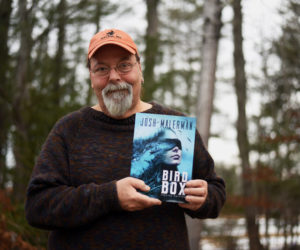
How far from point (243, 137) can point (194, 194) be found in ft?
24.8

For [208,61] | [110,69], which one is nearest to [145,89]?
[208,61]

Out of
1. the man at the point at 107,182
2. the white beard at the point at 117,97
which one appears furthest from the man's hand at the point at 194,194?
the white beard at the point at 117,97

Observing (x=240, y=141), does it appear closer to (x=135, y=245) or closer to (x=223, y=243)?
(x=223, y=243)

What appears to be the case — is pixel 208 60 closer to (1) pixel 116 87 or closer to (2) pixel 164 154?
(1) pixel 116 87

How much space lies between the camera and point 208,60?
394 centimetres

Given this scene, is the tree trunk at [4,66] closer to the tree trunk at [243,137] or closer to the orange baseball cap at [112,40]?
the orange baseball cap at [112,40]

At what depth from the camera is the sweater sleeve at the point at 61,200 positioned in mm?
1540

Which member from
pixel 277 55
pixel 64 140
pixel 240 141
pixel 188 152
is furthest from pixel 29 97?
pixel 277 55

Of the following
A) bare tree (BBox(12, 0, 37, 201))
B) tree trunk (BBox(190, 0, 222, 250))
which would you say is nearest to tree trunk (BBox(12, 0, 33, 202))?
bare tree (BBox(12, 0, 37, 201))

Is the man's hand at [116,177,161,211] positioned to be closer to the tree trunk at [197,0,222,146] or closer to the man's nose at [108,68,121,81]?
the man's nose at [108,68,121,81]

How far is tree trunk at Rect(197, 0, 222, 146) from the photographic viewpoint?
3912 mm

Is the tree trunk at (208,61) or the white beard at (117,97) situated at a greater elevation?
the tree trunk at (208,61)

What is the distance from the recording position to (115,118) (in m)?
1.78


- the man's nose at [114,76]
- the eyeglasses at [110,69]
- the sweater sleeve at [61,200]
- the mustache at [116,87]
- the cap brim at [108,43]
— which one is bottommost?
the sweater sleeve at [61,200]
